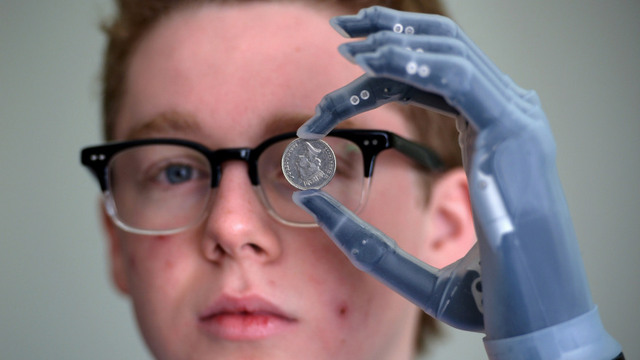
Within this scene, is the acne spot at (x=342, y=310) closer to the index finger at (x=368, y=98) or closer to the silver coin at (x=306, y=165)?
the silver coin at (x=306, y=165)

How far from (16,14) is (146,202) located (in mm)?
899

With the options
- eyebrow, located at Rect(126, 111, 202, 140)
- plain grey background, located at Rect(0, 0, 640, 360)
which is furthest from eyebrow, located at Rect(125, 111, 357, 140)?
plain grey background, located at Rect(0, 0, 640, 360)

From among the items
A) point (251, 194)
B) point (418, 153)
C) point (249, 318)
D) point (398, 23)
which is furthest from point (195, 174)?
point (398, 23)

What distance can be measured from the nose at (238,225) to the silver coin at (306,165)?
0.11 metres

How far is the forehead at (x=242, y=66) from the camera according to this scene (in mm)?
974

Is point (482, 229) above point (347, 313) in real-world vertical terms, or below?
above

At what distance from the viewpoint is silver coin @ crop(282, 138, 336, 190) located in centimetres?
84

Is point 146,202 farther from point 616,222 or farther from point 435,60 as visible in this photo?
point 616,222

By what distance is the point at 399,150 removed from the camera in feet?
3.23

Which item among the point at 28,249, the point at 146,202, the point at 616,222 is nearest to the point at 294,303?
the point at 146,202

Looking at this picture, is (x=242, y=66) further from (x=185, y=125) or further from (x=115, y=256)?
(x=115, y=256)

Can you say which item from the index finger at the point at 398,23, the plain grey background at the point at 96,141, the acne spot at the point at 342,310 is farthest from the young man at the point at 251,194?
the plain grey background at the point at 96,141

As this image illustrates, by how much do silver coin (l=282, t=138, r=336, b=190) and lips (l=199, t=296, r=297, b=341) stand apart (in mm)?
195

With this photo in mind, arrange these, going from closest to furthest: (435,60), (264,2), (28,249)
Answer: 1. (435,60)
2. (264,2)
3. (28,249)
